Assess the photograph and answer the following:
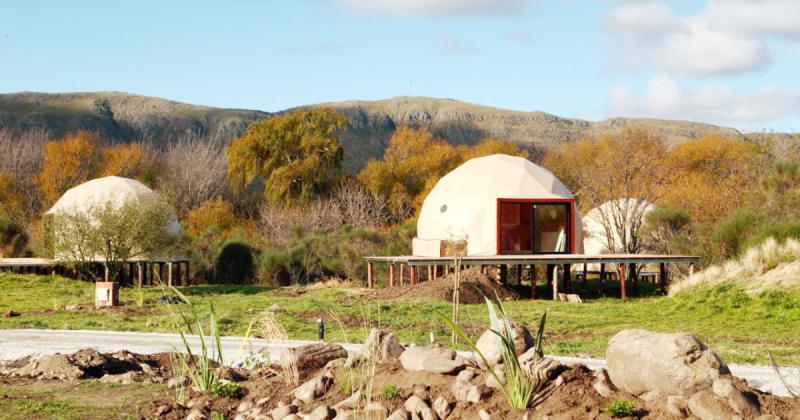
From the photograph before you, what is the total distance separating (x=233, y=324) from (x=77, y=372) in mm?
6132

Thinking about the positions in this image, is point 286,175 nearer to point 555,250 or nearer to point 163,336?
point 555,250

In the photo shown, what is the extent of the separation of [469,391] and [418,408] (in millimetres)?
431

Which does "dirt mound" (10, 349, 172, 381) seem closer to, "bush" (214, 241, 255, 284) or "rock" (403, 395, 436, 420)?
"rock" (403, 395, 436, 420)

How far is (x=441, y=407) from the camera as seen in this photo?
7875 millimetres

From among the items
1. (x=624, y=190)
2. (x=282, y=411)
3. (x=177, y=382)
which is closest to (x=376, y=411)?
(x=282, y=411)

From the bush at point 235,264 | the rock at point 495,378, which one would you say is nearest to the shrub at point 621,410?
the rock at point 495,378

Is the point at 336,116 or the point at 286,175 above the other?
the point at 336,116

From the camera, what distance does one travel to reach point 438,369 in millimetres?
8484

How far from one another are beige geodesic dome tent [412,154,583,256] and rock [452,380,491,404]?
71.4 feet

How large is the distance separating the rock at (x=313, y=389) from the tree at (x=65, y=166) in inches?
2042

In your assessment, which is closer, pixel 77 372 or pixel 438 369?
pixel 438 369

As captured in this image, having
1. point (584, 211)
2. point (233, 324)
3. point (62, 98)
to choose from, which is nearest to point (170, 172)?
point (584, 211)

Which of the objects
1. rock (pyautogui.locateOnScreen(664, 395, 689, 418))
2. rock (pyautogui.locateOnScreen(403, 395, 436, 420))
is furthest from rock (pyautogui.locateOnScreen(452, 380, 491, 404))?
rock (pyautogui.locateOnScreen(664, 395, 689, 418))

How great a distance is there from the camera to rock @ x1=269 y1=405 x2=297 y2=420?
841 centimetres
